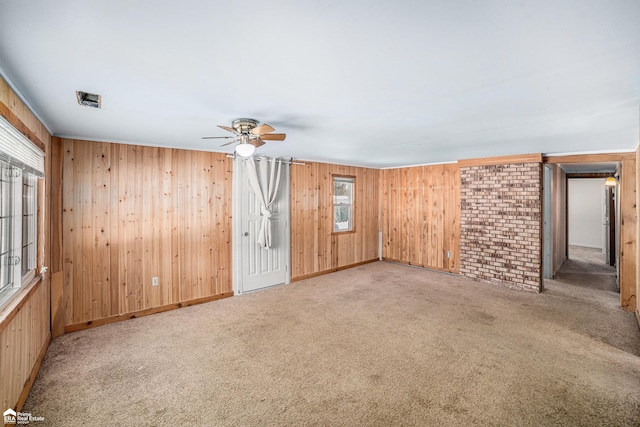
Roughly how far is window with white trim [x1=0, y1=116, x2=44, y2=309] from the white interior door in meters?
2.37

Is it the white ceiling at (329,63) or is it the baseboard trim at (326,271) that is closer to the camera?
the white ceiling at (329,63)

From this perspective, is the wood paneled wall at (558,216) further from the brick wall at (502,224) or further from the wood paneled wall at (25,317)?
the wood paneled wall at (25,317)

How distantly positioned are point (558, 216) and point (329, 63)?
6.78 meters

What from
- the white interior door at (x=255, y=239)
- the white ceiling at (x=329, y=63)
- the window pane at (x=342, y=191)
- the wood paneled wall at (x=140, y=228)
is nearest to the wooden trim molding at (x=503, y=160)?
the white ceiling at (x=329, y=63)

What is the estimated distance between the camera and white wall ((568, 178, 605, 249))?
8.50 m

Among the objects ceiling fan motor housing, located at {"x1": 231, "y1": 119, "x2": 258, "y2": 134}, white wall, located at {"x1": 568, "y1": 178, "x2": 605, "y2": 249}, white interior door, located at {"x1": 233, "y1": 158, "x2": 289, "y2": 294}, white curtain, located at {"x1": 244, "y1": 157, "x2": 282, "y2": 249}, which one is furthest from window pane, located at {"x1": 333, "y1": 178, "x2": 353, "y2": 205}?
white wall, located at {"x1": 568, "y1": 178, "x2": 605, "y2": 249}

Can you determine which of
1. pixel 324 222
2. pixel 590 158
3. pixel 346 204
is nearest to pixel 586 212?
pixel 590 158

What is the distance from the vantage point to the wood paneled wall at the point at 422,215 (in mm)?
5891

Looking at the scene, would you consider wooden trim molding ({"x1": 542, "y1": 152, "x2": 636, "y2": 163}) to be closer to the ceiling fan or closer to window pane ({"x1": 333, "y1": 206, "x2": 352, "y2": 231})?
window pane ({"x1": 333, "y1": 206, "x2": 352, "y2": 231})

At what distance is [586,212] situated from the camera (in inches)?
344

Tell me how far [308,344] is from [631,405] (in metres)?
2.56

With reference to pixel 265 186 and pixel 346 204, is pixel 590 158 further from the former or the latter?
pixel 265 186

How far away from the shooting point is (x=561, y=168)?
6430mm

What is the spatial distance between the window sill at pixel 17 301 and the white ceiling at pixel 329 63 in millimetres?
1464
